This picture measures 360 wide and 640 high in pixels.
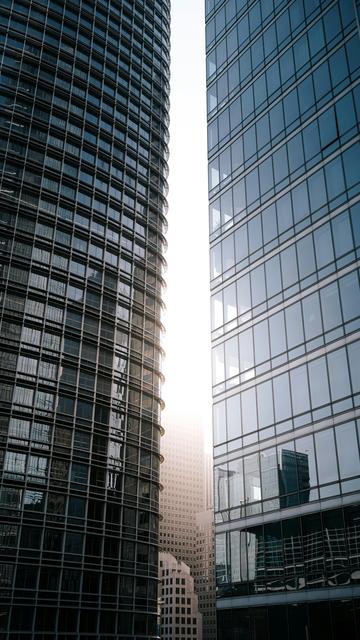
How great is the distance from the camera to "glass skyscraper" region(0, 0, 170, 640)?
136ft

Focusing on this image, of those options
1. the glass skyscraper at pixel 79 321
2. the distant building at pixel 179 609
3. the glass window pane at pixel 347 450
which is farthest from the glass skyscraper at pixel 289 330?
the distant building at pixel 179 609

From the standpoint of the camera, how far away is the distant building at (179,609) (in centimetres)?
19038

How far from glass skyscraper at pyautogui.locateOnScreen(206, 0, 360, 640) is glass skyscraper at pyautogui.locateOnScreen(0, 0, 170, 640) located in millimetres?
13915

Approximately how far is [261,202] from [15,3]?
34638 millimetres

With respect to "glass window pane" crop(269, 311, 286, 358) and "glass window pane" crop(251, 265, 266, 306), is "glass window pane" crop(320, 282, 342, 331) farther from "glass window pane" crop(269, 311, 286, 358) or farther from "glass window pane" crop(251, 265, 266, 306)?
"glass window pane" crop(251, 265, 266, 306)

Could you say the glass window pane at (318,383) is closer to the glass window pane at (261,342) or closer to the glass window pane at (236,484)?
the glass window pane at (261,342)

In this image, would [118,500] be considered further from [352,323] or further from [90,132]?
[90,132]

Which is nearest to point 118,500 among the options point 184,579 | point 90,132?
point 90,132

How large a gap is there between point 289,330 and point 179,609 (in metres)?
183

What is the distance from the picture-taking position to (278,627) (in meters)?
27.1

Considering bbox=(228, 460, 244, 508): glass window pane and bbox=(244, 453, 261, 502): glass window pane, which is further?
bbox=(228, 460, 244, 508): glass window pane

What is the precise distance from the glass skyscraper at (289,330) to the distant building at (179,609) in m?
177

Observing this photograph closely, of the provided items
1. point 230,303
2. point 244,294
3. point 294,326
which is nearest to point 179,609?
point 230,303

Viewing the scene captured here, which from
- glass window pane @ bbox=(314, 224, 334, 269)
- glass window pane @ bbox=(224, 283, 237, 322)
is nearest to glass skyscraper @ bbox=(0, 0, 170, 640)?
glass window pane @ bbox=(224, 283, 237, 322)
